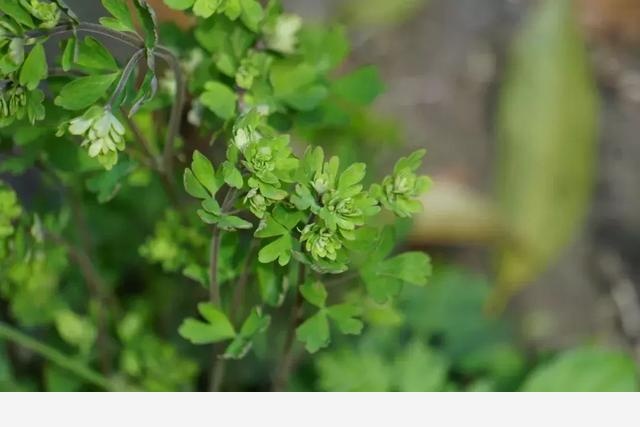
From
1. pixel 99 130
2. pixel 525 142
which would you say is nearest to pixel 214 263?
pixel 99 130

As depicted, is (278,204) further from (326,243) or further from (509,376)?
(509,376)

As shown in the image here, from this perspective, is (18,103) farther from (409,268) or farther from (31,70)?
(409,268)

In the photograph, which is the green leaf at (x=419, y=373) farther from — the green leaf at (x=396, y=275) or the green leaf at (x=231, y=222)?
the green leaf at (x=231, y=222)

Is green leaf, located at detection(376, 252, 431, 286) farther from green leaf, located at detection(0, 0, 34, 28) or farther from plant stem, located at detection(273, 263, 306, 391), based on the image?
green leaf, located at detection(0, 0, 34, 28)

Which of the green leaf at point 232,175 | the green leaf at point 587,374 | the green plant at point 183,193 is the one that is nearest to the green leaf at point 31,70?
the green plant at point 183,193

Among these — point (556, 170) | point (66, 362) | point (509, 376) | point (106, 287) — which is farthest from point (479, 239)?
point (66, 362)

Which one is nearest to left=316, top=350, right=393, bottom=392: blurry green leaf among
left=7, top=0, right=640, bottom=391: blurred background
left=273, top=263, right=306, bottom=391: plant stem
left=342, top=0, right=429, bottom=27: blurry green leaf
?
left=273, top=263, right=306, bottom=391: plant stem

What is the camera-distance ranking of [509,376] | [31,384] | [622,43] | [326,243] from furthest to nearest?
1. [622,43]
2. [509,376]
3. [31,384]
4. [326,243]
